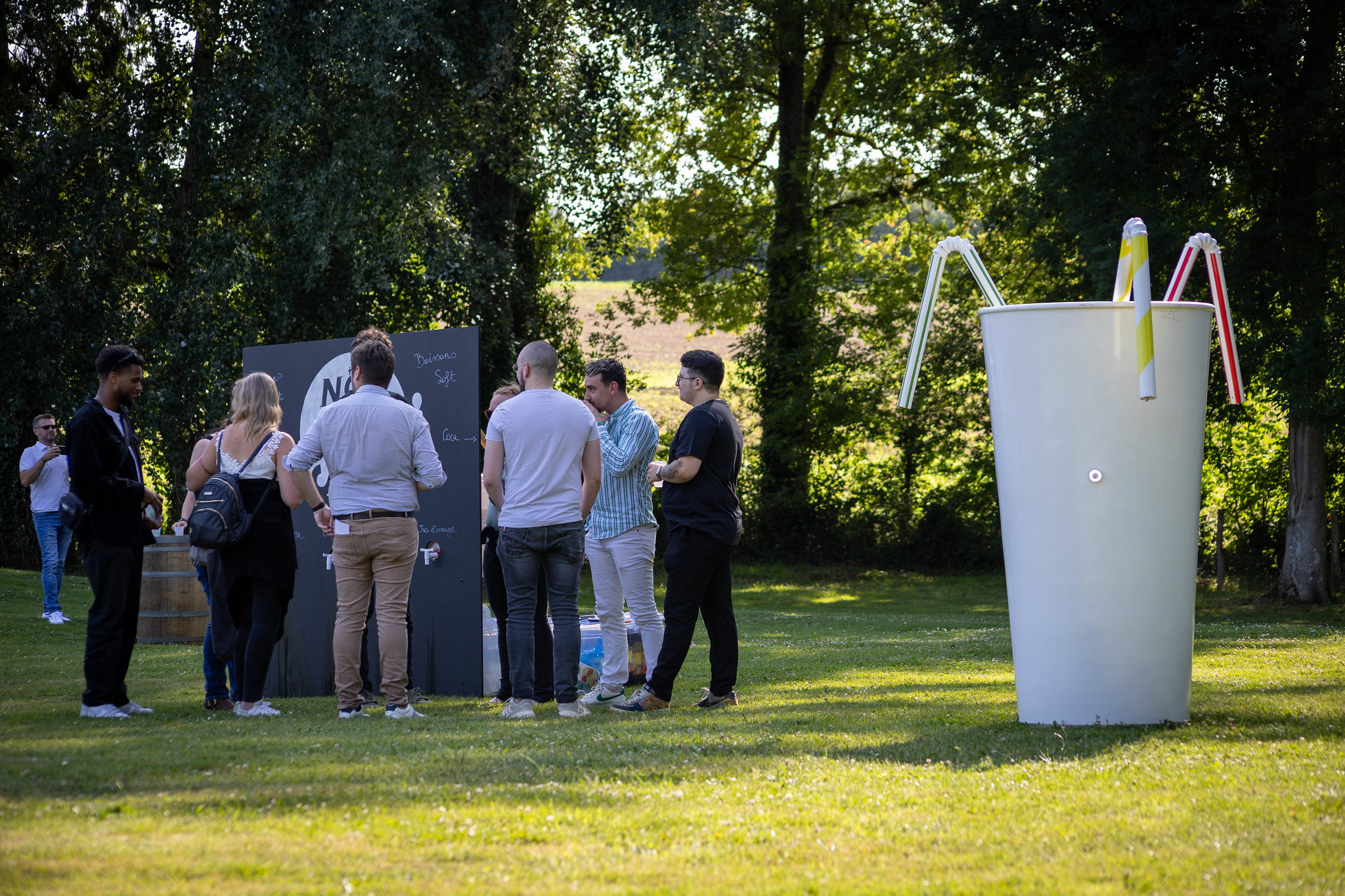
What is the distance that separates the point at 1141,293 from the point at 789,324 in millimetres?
20283

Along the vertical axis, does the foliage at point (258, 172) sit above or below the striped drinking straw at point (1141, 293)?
above

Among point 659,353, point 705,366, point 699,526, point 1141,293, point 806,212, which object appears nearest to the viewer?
point 1141,293

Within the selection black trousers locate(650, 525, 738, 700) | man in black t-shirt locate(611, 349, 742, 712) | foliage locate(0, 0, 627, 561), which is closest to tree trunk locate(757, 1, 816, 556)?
foliage locate(0, 0, 627, 561)

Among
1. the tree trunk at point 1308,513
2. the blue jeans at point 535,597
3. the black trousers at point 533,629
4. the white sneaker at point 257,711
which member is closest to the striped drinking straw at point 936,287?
the blue jeans at point 535,597

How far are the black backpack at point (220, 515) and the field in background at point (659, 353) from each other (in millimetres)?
7970

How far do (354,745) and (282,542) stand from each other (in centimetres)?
185

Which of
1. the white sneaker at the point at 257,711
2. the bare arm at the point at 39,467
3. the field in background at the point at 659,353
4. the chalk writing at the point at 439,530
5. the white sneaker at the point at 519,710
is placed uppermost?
the field in background at the point at 659,353

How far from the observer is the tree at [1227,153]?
15.0 m

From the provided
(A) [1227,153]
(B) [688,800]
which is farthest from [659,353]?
(B) [688,800]

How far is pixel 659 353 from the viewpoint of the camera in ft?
166

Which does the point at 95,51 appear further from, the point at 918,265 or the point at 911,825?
the point at 911,825

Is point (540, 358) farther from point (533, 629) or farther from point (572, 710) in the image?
point (572, 710)

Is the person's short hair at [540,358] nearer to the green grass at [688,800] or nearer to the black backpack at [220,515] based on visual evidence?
the black backpack at [220,515]

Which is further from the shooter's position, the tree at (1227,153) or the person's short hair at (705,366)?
the tree at (1227,153)
